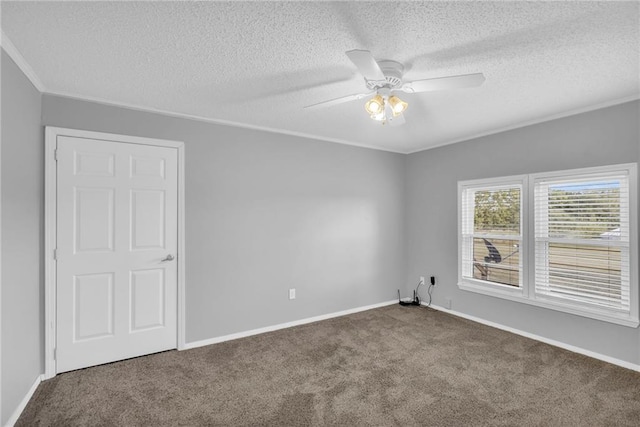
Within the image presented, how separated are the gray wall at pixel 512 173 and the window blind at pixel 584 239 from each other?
0.67 feet

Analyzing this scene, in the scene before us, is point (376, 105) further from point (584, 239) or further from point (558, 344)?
point (558, 344)

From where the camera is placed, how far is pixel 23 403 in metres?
2.17

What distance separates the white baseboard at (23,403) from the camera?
1.98m

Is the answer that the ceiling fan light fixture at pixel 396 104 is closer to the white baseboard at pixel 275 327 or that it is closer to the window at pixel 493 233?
the window at pixel 493 233

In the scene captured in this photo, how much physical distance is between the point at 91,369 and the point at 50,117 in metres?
2.18

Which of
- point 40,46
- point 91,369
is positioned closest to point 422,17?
point 40,46

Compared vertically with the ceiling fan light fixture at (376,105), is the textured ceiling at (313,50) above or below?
above

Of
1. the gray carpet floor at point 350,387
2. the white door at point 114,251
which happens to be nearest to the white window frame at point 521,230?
the gray carpet floor at point 350,387

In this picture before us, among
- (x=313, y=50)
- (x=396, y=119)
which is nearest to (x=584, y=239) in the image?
(x=396, y=119)

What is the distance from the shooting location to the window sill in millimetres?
2793

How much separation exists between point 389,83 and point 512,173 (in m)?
2.34

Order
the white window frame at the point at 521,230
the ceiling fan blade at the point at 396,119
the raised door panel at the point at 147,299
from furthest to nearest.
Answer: the white window frame at the point at 521,230 → the raised door panel at the point at 147,299 → the ceiling fan blade at the point at 396,119

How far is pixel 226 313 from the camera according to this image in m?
3.40

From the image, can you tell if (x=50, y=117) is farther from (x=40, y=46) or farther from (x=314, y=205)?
(x=314, y=205)
